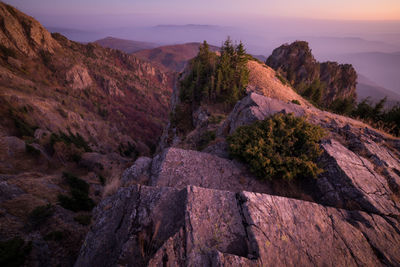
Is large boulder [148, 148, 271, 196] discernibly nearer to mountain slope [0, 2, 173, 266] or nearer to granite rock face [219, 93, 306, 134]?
mountain slope [0, 2, 173, 266]

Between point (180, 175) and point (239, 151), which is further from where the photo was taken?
point (239, 151)

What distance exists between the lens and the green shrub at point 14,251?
4.50 m

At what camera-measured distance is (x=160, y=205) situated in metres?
4.20

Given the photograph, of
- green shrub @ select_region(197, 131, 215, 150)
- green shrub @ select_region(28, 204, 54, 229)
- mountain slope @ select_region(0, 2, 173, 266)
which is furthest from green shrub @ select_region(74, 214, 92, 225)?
green shrub @ select_region(197, 131, 215, 150)

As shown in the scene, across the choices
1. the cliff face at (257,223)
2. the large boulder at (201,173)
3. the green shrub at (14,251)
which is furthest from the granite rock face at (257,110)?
the green shrub at (14,251)

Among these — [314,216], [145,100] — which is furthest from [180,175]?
[145,100]

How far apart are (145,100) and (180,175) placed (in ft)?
340

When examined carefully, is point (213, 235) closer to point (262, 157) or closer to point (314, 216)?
point (314, 216)

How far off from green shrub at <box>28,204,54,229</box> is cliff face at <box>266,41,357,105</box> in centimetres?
7454

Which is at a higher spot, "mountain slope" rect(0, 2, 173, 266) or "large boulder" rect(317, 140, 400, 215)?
"large boulder" rect(317, 140, 400, 215)

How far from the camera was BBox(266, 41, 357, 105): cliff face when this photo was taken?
67.2m

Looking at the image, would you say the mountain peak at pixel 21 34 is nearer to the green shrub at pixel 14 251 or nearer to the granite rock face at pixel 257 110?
the green shrub at pixel 14 251

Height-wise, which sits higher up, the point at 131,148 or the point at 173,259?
the point at 173,259

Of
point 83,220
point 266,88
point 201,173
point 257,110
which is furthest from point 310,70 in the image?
point 83,220
